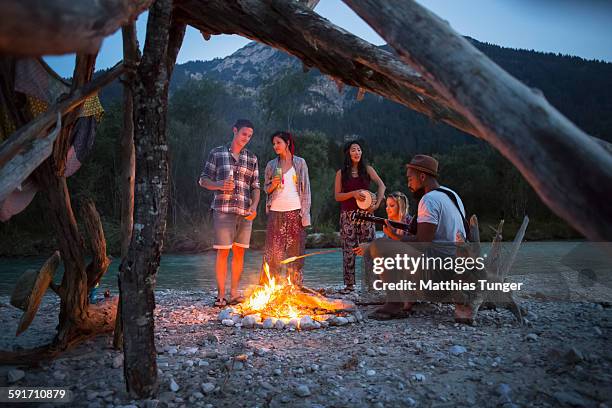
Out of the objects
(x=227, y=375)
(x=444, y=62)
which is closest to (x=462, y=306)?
(x=227, y=375)

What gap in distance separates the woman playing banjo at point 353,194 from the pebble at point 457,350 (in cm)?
233

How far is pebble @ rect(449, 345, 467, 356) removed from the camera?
10.2 feet

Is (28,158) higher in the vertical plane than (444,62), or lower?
lower

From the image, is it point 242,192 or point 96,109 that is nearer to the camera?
point 96,109

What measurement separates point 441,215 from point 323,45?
6.93 feet

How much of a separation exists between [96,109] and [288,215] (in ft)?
9.10

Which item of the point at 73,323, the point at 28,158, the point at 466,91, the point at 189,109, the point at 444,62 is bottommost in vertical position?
the point at 73,323

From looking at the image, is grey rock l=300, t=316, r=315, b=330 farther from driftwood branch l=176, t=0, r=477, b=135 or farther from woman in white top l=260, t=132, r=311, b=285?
driftwood branch l=176, t=0, r=477, b=135

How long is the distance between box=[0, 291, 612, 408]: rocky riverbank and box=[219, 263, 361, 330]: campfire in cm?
13

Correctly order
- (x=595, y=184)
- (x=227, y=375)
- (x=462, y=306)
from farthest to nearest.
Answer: (x=462, y=306), (x=227, y=375), (x=595, y=184)

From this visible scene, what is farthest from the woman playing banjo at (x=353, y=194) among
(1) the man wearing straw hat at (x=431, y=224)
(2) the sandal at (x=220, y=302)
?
(2) the sandal at (x=220, y=302)

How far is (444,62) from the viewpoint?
157 centimetres

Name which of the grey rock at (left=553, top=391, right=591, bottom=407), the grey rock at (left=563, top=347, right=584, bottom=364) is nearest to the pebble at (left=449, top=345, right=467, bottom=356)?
the grey rock at (left=563, top=347, right=584, bottom=364)

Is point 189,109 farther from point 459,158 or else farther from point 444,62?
point 444,62
